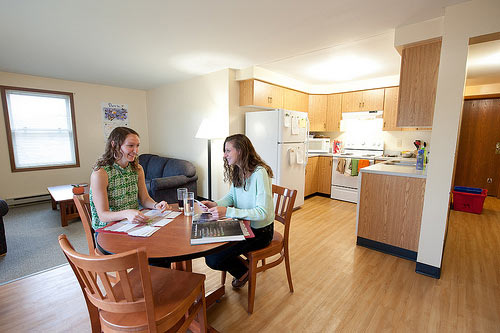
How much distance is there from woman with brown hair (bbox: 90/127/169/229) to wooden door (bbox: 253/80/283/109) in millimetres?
2475

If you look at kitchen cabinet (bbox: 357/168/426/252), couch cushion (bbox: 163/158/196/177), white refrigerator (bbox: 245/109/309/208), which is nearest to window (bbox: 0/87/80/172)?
couch cushion (bbox: 163/158/196/177)

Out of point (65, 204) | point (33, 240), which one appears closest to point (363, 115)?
point (65, 204)

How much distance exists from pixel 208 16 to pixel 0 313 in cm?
285

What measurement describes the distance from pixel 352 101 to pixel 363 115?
0.37m

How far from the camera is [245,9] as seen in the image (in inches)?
77.8

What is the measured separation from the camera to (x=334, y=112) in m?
4.82

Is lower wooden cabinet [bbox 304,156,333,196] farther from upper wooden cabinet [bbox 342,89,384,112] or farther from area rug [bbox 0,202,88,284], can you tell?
area rug [bbox 0,202,88,284]

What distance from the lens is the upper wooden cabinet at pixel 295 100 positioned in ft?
14.1

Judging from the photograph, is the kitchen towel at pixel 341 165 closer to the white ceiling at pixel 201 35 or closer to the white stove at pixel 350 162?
the white stove at pixel 350 162

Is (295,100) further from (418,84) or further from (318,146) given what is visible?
(418,84)

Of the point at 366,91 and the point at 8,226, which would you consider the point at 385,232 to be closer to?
the point at 366,91

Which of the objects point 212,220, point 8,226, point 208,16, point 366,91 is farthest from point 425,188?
point 8,226

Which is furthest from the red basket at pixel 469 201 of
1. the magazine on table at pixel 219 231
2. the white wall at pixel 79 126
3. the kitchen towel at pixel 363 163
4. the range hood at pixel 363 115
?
the white wall at pixel 79 126

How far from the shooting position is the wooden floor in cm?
157
